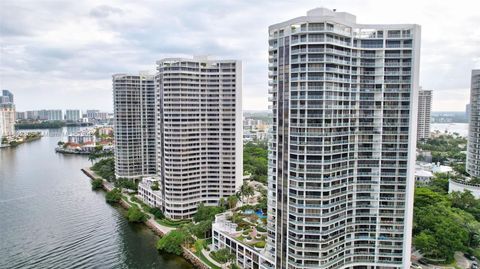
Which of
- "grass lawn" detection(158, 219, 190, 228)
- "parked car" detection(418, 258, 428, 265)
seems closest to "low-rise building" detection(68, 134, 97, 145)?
"grass lawn" detection(158, 219, 190, 228)

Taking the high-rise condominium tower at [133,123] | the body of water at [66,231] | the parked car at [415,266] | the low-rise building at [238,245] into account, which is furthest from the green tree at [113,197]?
the parked car at [415,266]

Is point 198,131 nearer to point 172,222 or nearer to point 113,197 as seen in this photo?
point 172,222

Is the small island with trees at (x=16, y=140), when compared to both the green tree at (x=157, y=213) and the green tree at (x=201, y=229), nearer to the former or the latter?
the green tree at (x=157, y=213)

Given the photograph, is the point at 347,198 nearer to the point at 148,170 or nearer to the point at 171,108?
the point at 171,108

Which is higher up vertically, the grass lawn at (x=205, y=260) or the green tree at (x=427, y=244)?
the green tree at (x=427, y=244)

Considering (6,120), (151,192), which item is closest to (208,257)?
(151,192)

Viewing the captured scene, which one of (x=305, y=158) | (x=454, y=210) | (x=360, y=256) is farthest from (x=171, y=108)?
(x=454, y=210)
